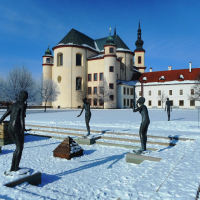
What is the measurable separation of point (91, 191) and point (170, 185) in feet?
5.75

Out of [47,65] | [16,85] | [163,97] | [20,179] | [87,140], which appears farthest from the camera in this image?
[47,65]

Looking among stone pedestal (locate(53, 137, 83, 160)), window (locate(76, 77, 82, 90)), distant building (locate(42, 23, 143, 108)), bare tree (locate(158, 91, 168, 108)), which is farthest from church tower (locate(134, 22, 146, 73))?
stone pedestal (locate(53, 137, 83, 160))

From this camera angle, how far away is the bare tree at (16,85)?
30.5 m

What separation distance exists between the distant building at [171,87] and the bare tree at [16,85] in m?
31.8

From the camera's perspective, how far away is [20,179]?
4039 mm

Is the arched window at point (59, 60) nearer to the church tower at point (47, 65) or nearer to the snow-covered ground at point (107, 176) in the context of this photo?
the church tower at point (47, 65)

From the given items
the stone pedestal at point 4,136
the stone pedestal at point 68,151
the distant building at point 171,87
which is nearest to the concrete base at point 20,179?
the stone pedestal at point 68,151

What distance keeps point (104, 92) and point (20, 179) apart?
143 ft

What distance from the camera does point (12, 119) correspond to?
4254mm

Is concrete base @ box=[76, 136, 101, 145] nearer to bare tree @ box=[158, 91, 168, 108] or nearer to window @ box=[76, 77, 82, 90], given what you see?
window @ box=[76, 77, 82, 90]

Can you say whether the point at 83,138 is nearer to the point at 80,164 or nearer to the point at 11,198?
the point at 80,164

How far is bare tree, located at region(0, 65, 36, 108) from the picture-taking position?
3048 centimetres

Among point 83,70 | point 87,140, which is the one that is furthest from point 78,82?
point 87,140

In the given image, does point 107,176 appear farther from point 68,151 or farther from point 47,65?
point 47,65
